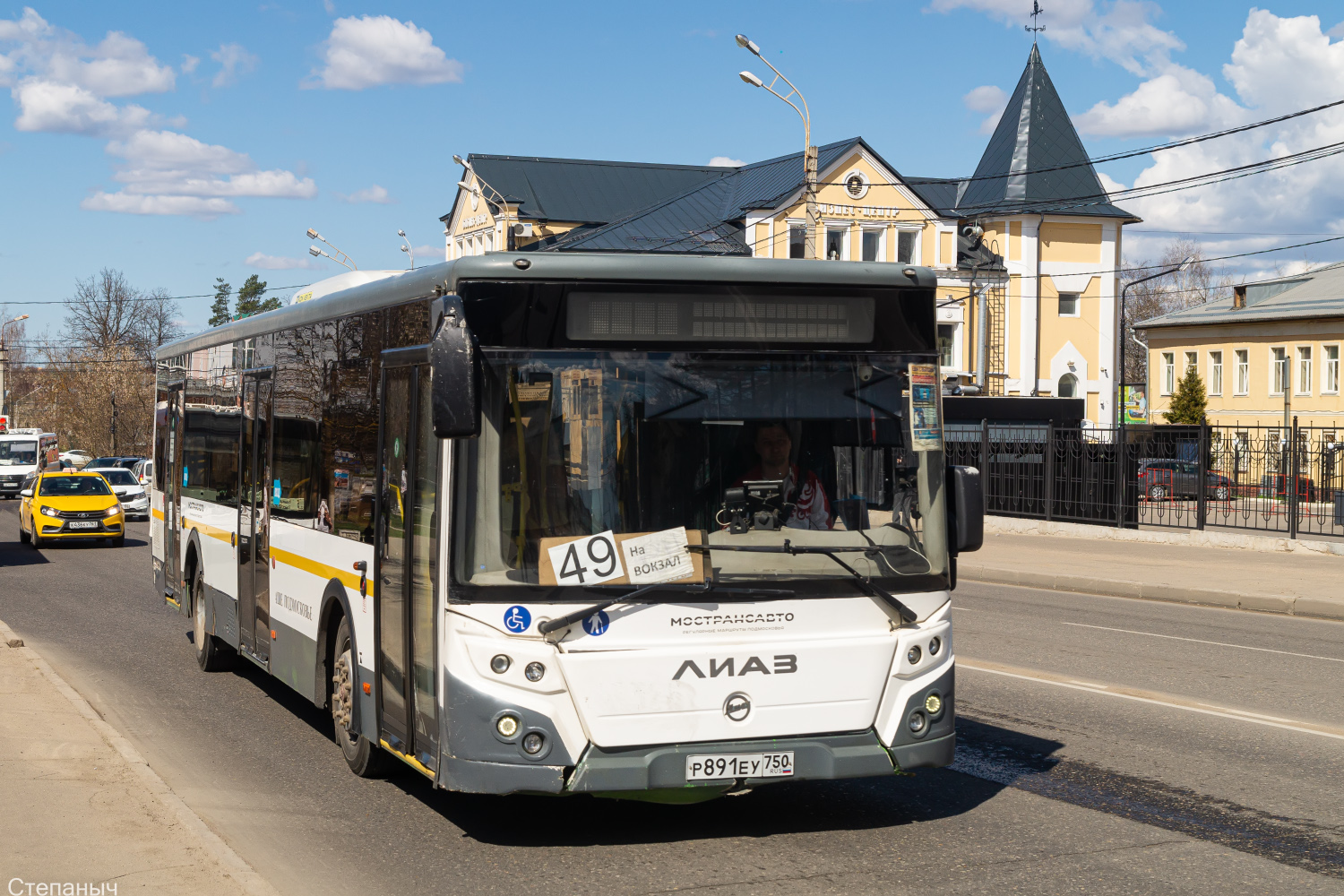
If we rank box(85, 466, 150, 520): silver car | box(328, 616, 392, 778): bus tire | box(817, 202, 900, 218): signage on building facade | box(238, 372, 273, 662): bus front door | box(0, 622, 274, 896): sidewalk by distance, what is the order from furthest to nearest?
box(817, 202, 900, 218): signage on building facade < box(85, 466, 150, 520): silver car < box(238, 372, 273, 662): bus front door < box(328, 616, 392, 778): bus tire < box(0, 622, 274, 896): sidewalk

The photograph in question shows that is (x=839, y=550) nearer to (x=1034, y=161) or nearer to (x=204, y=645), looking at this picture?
(x=204, y=645)

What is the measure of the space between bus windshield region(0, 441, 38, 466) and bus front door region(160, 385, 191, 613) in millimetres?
48747

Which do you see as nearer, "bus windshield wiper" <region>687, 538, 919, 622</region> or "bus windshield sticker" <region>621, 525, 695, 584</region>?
"bus windshield sticker" <region>621, 525, 695, 584</region>

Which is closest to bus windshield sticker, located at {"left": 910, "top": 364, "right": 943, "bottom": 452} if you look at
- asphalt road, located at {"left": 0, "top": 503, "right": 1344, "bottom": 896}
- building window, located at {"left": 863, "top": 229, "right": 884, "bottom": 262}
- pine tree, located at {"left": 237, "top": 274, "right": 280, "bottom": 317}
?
asphalt road, located at {"left": 0, "top": 503, "right": 1344, "bottom": 896}

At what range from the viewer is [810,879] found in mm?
5781

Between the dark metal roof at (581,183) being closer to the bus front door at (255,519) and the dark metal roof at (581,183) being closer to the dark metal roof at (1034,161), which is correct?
the dark metal roof at (1034,161)

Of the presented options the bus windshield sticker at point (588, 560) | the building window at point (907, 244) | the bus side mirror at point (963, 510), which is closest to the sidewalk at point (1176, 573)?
the bus side mirror at point (963, 510)

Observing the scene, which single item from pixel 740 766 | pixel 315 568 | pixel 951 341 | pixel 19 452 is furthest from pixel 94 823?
pixel 19 452

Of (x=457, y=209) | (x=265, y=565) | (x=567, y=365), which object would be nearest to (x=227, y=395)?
(x=265, y=565)

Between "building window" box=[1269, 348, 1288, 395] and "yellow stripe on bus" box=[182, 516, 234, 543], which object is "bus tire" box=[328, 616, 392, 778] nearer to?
"yellow stripe on bus" box=[182, 516, 234, 543]

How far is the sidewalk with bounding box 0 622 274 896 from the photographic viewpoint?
5387 mm

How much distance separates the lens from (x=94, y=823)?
6.19m

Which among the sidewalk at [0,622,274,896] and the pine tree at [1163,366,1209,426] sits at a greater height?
the pine tree at [1163,366,1209,426]

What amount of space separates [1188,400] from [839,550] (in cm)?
5930
